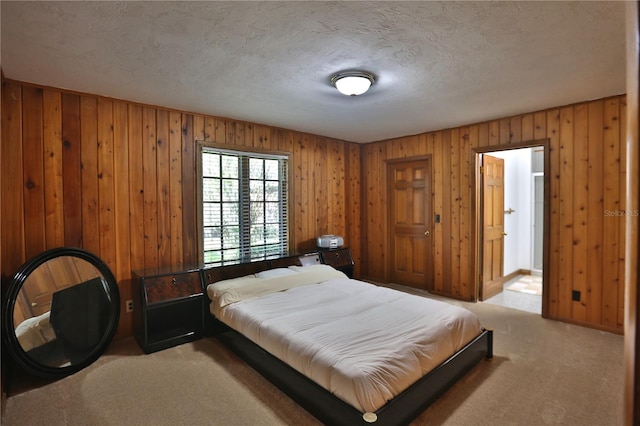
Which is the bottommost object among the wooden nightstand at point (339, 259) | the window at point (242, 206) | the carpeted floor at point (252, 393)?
Answer: the carpeted floor at point (252, 393)

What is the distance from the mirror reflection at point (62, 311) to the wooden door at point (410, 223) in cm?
399

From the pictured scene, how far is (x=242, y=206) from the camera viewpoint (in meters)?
4.10

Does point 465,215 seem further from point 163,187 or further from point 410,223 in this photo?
point 163,187

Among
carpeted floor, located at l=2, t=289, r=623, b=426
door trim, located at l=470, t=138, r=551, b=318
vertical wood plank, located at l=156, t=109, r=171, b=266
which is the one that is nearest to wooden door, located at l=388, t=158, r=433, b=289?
door trim, located at l=470, t=138, r=551, b=318

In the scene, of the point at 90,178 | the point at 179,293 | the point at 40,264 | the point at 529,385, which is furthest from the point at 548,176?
the point at 40,264

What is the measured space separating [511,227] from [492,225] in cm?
116

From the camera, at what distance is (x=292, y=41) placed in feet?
6.67

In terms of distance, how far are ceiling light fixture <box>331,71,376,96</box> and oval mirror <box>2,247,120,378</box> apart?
8.79 feet

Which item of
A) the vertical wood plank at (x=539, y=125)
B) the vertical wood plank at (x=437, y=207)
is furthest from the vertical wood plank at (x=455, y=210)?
the vertical wood plank at (x=539, y=125)

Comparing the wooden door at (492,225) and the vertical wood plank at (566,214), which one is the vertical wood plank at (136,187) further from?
the vertical wood plank at (566,214)

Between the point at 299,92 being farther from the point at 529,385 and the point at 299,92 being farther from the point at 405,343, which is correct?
the point at 529,385

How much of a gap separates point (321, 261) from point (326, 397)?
2533 mm

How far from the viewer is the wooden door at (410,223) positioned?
4.84 m

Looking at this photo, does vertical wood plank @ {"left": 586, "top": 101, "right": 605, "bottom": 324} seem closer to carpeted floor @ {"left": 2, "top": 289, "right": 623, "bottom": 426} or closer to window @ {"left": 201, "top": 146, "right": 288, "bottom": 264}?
carpeted floor @ {"left": 2, "top": 289, "right": 623, "bottom": 426}
